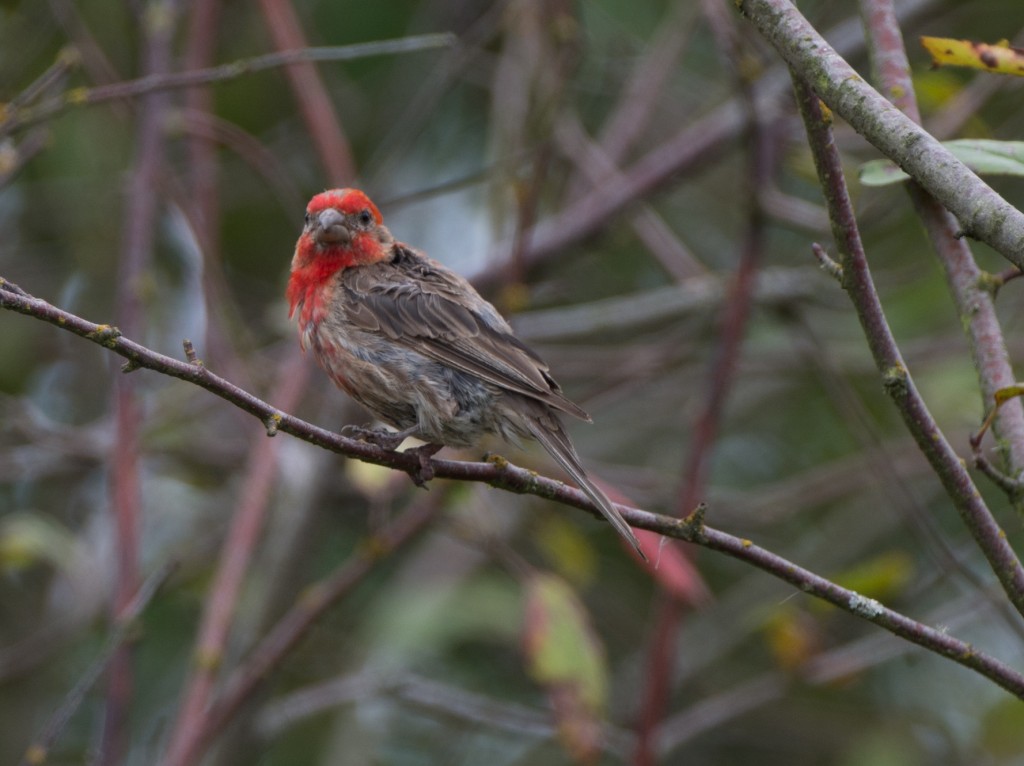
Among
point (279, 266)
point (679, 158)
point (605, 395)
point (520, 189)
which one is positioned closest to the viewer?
point (520, 189)

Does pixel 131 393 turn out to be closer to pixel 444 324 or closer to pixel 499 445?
pixel 499 445

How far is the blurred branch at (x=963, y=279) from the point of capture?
274cm

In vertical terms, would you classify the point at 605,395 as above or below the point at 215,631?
above

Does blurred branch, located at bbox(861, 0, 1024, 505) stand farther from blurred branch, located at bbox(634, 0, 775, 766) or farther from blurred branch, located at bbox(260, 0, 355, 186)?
blurred branch, located at bbox(260, 0, 355, 186)

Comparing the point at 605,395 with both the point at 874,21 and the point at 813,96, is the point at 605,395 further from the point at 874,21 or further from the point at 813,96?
the point at 813,96

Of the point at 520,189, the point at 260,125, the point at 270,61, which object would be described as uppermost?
the point at 260,125

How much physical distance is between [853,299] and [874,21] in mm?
986

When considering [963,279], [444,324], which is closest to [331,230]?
[444,324]

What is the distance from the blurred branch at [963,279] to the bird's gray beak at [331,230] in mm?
2237

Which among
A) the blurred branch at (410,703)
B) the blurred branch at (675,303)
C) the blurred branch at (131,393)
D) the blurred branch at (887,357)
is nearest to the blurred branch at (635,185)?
the blurred branch at (675,303)

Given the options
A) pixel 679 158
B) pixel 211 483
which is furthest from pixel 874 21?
pixel 211 483

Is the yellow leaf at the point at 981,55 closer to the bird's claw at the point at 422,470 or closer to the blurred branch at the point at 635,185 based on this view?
the bird's claw at the point at 422,470

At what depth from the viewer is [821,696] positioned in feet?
26.8

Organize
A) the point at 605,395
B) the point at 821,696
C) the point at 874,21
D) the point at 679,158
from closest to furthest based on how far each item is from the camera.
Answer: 1. the point at 874,21
2. the point at 679,158
3. the point at 605,395
4. the point at 821,696
